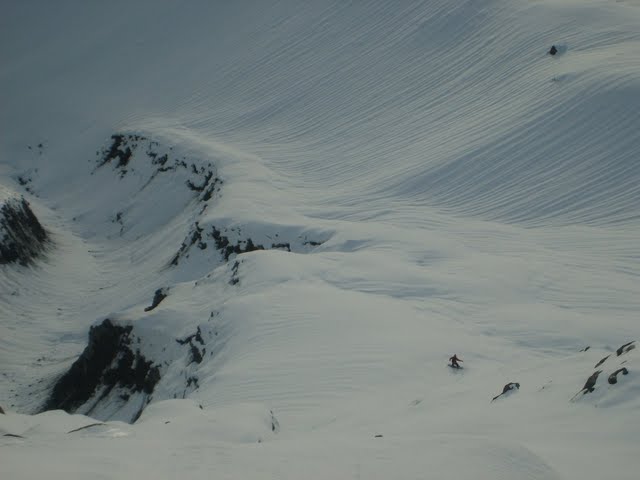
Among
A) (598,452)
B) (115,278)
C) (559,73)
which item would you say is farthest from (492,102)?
(598,452)

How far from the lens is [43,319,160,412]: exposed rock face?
18.2 metres

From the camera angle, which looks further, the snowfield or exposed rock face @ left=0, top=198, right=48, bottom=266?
exposed rock face @ left=0, top=198, right=48, bottom=266

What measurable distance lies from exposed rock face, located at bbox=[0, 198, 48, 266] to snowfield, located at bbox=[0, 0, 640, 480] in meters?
0.15

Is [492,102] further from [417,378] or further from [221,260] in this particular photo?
[417,378]

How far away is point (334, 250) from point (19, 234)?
16907 mm

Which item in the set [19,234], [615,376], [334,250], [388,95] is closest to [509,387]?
[615,376]

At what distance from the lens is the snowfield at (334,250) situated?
8.36 metres

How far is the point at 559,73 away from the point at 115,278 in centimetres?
2009

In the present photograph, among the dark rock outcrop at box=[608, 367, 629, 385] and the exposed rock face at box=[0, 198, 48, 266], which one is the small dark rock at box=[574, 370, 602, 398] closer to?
the dark rock outcrop at box=[608, 367, 629, 385]

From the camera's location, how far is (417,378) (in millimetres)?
11930

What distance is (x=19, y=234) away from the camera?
29078mm

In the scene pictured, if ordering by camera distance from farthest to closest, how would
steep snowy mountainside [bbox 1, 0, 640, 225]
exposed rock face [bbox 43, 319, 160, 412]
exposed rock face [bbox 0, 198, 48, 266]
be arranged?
exposed rock face [bbox 0, 198, 48, 266] < steep snowy mountainside [bbox 1, 0, 640, 225] < exposed rock face [bbox 43, 319, 160, 412]

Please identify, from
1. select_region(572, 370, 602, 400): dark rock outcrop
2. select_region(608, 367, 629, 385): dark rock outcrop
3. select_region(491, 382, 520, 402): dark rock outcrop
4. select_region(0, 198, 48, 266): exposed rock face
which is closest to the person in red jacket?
select_region(491, 382, 520, 402): dark rock outcrop

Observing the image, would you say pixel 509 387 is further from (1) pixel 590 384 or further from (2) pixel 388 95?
(2) pixel 388 95
